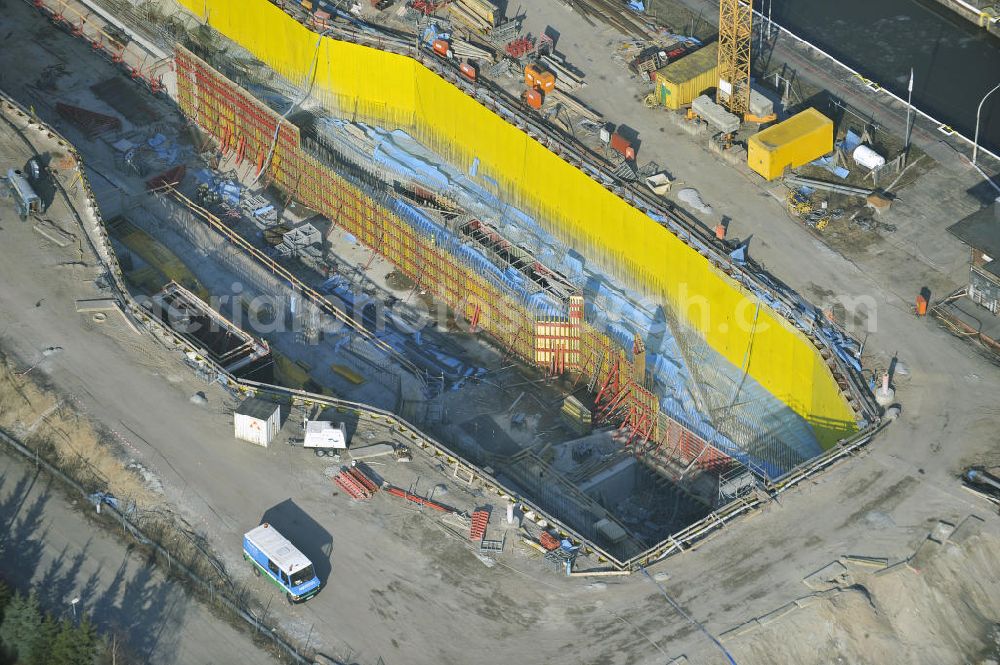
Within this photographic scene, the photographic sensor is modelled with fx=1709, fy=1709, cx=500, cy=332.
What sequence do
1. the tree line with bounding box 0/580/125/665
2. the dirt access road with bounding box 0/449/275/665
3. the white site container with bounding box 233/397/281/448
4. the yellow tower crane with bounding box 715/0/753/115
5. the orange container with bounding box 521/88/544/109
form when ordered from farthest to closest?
the orange container with bounding box 521/88/544/109, the yellow tower crane with bounding box 715/0/753/115, the white site container with bounding box 233/397/281/448, the dirt access road with bounding box 0/449/275/665, the tree line with bounding box 0/580/125/665

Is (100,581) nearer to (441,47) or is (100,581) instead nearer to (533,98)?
(533,98)

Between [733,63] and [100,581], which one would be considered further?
[733,63]

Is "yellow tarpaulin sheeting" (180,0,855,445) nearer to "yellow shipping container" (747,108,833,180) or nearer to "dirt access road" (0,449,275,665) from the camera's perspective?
"yellow shipping container" (747,108,833,180)

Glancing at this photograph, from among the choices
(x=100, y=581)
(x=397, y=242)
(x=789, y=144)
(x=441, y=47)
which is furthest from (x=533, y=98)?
(x=100, y=581)

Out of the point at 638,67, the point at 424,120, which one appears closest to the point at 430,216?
the point at 424,120

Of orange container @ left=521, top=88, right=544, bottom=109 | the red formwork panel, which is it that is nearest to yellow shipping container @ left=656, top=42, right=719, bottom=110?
orange container @ left=521, top=88, right=544, bottom=109

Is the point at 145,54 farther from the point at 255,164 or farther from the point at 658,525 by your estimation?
the point at 658,525

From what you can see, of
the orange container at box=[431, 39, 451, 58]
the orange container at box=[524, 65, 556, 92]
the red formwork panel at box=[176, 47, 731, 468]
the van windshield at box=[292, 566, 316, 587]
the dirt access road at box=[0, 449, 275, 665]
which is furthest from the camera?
the orange container at box=[431, 39, 451, 58]
